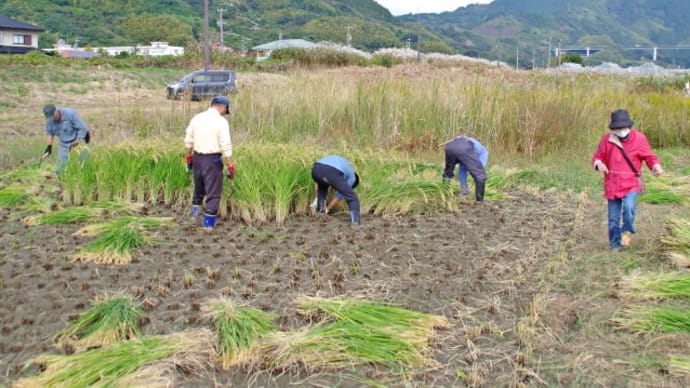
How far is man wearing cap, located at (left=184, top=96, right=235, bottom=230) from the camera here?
6.17 m

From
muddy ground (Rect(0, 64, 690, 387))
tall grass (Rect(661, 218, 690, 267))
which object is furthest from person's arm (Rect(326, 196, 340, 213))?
tall grass (Rect(661, 218, 690, 267))

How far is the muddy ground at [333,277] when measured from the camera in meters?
3.61

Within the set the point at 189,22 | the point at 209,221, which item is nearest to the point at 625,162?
the point at 209,221

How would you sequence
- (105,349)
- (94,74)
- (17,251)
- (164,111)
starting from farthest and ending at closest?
(94,74) → (164,111) → (17,251) → (105,349)

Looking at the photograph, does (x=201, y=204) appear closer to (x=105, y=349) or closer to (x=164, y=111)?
(x=105, y=349)

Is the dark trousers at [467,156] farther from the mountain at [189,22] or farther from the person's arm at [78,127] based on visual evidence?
the mountain at [189,22]

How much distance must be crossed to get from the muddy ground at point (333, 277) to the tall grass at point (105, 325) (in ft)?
0.32

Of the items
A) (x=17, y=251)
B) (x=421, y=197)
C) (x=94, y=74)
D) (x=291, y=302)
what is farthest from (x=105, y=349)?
(x=94, y=74)

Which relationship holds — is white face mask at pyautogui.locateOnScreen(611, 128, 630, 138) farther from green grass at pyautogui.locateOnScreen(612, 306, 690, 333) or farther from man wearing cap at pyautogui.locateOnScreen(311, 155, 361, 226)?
man wearing cap at pyautogui.locateOnScreen(311, 155, 361, 226)

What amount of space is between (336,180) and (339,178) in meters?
0.04

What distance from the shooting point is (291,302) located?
170 inches

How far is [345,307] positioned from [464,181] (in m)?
4.00

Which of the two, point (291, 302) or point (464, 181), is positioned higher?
point (464, 181)

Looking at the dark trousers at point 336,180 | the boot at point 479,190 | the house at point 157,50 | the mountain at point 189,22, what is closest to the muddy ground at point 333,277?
the dark trousers at point 336,180
